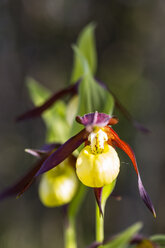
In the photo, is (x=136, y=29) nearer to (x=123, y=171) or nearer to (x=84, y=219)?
(x=123, y=171)

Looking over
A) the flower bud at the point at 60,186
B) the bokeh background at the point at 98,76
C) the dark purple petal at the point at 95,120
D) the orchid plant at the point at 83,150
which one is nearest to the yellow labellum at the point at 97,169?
the orchid plant at the point at 83,150

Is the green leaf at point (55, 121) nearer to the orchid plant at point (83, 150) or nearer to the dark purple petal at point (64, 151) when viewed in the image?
the orchid plant at point (83, 150)

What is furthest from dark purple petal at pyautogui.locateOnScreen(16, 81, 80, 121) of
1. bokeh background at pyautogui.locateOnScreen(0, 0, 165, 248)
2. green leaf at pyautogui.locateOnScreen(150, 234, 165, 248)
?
bokeh background at pyautogui.locateOnScreen(0, 0, 165, 248)

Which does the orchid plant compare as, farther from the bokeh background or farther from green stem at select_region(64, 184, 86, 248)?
the bokeh background

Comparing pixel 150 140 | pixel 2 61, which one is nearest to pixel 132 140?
pixel 150 140

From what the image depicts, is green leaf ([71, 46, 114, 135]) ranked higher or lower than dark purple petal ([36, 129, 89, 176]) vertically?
higher

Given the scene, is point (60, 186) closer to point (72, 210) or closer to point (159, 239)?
point (72, 210)
